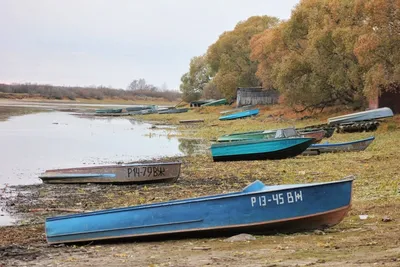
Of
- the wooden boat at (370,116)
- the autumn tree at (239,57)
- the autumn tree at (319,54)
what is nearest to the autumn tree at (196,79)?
the autumn tree at (239,57)

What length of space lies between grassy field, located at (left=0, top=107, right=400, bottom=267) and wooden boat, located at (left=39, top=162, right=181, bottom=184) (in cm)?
36

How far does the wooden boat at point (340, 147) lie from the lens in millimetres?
28328

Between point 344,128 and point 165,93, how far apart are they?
141m

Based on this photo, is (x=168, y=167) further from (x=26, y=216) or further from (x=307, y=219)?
(x=307, y=219)

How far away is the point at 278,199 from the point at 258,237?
80cm

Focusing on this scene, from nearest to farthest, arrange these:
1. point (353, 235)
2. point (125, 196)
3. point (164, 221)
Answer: point (353, 235) < point (164, 221) < point (125, 196)

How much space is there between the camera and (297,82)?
49.9 meters

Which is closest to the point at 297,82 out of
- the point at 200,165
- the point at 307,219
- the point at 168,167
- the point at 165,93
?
the point at 200,165

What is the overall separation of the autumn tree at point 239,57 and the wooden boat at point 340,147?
4967cm

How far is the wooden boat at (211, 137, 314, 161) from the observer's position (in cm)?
2783

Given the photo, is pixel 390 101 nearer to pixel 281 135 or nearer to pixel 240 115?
pixel 281 135

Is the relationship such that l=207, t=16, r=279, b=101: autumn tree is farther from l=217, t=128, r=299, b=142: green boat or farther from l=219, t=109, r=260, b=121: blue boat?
l=217, t=128, r=299, b=142: green boat

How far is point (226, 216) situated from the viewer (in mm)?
12344

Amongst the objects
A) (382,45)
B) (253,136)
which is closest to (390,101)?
(382,45)
